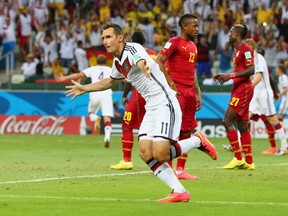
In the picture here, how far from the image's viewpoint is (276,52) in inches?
1237

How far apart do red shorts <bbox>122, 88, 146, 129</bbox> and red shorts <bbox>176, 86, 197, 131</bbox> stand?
4.36 feet

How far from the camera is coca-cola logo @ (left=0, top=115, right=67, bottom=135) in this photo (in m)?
30.7

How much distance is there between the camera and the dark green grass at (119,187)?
37.4 ft

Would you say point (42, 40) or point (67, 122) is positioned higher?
point (42, 40)

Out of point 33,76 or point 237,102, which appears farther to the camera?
point 33,76

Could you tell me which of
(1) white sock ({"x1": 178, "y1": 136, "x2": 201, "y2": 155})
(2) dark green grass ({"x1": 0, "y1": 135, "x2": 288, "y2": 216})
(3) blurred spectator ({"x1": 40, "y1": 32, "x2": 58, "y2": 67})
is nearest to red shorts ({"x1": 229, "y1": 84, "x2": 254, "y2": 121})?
(2) dark green grass ({"x1": 0, "y1": 135, "x2": 288, "y2": 216})

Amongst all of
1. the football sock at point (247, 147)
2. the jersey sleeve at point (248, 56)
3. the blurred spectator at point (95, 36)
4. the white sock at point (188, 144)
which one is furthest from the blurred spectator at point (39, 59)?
the white sock at point (188, 144)

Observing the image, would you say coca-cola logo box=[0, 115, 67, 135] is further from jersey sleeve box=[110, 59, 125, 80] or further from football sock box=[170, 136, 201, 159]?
jersey sleeve box=[110, 59, 125, 80]

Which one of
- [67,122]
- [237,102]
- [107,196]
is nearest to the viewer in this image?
[107,196]

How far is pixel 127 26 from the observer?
111 feet

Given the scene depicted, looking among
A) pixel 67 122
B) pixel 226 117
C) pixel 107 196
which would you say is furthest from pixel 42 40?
pixel 107 196

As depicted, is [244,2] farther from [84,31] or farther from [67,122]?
[67,122]

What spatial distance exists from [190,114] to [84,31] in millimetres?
→ 19695

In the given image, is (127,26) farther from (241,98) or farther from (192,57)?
(192,57)
